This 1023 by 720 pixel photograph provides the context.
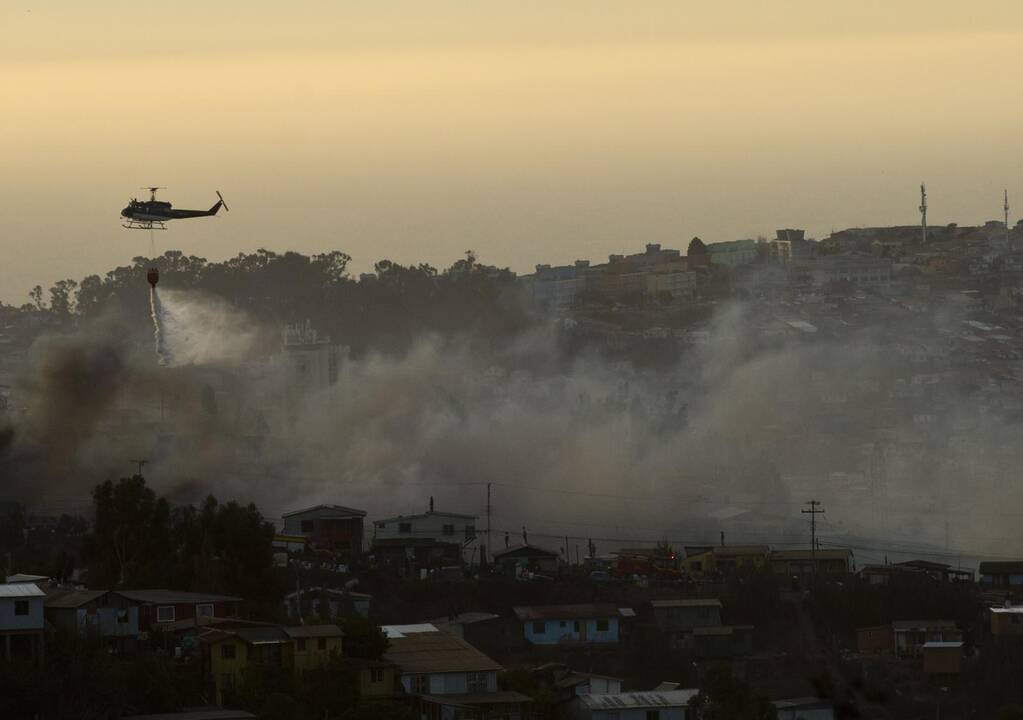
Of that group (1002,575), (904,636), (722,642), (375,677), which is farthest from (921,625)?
(375,677)

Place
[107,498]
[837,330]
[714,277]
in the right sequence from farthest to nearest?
[714,277] < [837,330] < [107,498]

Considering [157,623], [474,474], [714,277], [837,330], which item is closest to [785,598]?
[157,623]

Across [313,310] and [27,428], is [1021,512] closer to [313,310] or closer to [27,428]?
[27,428]

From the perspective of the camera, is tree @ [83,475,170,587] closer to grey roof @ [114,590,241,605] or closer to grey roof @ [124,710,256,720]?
grey roof @ [114,590,241,605]

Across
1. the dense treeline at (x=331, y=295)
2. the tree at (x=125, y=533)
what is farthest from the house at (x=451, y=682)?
the dense treeline at (x=331, y=295)

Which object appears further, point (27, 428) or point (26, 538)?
point (27, 428)

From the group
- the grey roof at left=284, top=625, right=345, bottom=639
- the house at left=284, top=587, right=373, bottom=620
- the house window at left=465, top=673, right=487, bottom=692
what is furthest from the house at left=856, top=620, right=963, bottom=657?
the grey roof at left=284, top=625, right=345, bottom=639
